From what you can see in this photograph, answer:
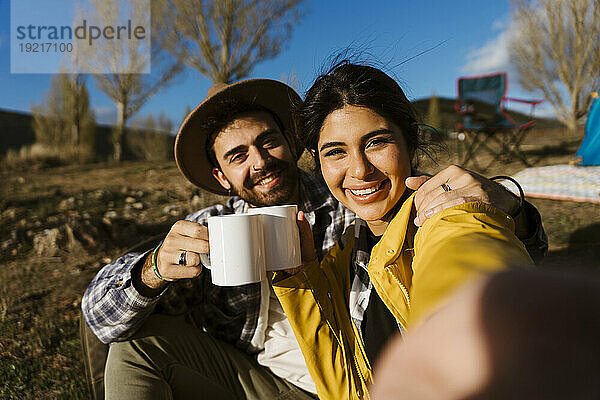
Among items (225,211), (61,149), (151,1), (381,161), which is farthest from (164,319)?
(151,1)

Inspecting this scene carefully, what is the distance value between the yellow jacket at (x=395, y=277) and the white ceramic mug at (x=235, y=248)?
0.22 metres

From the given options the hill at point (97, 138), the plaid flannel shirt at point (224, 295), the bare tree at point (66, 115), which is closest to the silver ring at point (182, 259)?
the plaid flannel shirt at point (224, 295)

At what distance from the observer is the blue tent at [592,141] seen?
681 centimetres

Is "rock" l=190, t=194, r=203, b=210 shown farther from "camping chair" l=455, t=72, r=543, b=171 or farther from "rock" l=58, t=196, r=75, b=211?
"camping chair" l=455, t=72, r=543, b=171

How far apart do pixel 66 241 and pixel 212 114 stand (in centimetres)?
303

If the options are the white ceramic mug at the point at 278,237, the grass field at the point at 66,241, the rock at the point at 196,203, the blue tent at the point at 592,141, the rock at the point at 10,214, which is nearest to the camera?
the white ceramic mug at the point at 278,237

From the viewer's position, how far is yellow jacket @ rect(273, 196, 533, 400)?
21.6 inches

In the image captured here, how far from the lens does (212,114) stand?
87.3 inches

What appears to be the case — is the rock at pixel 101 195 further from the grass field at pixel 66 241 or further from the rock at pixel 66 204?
the rock at pixel 66 204

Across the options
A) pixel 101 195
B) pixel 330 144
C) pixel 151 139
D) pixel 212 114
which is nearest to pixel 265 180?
pixel 212 114

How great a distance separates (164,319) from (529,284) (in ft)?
5.76

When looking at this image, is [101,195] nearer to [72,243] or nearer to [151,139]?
[72,243]

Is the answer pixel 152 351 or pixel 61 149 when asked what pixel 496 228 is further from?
pixel 61 149

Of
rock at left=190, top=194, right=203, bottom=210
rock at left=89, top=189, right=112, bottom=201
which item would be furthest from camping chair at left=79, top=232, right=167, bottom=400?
rock at left=89, top=189, right=112, bottom=201
